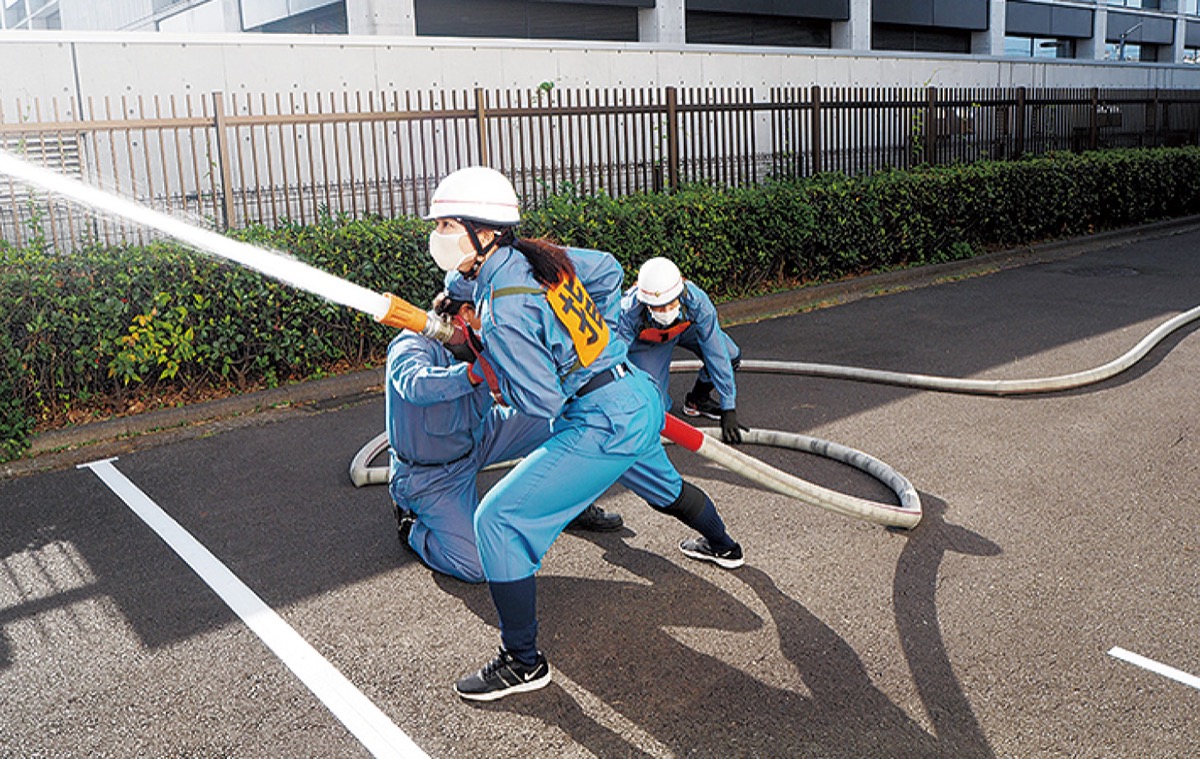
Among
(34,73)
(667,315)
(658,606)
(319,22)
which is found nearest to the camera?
(658,606)

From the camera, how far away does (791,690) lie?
3.86 meters

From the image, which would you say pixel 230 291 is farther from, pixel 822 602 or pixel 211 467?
pixel 822 602

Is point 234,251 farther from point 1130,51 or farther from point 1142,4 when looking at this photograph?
point 1142,4

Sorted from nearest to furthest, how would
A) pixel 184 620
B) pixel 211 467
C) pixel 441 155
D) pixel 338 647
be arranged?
1. pixel 338 647
2. pixel 184 620
3. pixel 211 467
4. pixel 441 155

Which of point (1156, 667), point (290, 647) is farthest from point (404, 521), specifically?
point (1156, 667)

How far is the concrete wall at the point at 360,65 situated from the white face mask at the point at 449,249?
7.83 meters

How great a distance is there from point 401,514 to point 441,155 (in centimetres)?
771

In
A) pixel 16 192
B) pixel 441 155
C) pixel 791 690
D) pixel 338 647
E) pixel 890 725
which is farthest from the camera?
pixel 441 155

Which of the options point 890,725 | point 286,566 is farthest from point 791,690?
point 286,566

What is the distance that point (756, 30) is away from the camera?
25.5 meters

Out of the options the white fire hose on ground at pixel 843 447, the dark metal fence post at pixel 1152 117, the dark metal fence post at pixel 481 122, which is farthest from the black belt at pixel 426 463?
the dark metal fence post at pixel 1152 117

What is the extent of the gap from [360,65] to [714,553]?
382 inches

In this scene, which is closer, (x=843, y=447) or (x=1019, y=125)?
(x=843, y=447)

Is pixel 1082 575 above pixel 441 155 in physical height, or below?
below
